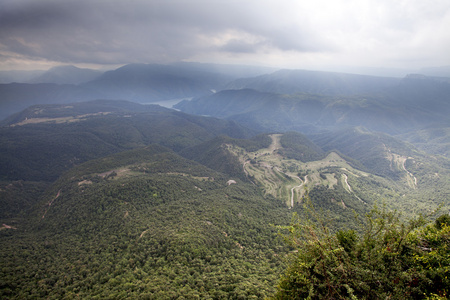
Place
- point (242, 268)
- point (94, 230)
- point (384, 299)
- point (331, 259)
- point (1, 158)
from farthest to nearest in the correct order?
point (1, 158)
point (94, 230)
point (242, 268)
point (331, 259)
point (384, 299)

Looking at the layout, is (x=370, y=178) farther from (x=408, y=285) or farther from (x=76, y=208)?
(x=76, y=208)

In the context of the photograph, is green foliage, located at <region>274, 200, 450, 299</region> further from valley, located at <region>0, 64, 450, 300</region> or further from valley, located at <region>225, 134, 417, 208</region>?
valley, located at <region>225, 134, 417, 208</region>

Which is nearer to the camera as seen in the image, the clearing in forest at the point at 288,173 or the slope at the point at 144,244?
the slope at the point at 144,244

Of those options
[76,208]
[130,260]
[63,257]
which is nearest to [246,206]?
[130,260]

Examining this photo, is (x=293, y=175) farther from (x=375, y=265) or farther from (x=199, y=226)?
(x=375, y=265)

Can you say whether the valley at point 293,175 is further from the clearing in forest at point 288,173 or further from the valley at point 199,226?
the valley at point 199,226

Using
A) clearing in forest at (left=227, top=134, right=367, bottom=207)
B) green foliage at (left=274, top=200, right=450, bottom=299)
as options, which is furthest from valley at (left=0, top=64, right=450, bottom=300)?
clearing in forest at (left=227, top=134, right=367, bottom=207)

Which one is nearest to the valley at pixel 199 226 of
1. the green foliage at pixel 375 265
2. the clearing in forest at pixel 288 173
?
the green foliage at pixel 375 265

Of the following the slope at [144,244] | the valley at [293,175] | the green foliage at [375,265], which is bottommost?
the valley at [293,175]
